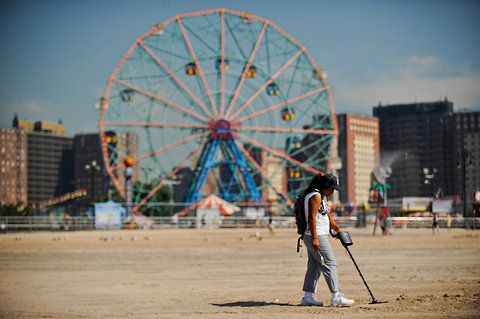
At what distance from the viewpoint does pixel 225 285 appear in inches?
637

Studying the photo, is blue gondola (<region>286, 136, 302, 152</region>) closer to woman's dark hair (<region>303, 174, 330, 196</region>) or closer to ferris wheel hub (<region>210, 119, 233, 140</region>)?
ferris wheel hub (<region>210, 119, 233, 140</region>)

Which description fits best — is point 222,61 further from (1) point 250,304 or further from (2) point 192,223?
(1) point 250,304

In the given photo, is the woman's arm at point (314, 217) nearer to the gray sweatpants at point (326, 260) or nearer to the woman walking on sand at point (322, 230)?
the woman walking on sand at point (322, 230)

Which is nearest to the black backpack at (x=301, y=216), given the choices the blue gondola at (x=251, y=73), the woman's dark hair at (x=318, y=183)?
the woman's dark hair at (x=318, y=183)

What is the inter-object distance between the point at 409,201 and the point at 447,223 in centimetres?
3527

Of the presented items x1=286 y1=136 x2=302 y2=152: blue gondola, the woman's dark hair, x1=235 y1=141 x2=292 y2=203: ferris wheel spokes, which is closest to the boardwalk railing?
x1=235 y1=141 x2=292 y2=203: ferris wheel spokes

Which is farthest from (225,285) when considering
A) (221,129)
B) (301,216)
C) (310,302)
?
(221,129)

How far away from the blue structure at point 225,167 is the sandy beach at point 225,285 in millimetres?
42174

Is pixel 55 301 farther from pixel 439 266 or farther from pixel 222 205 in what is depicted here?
pixel 222 205

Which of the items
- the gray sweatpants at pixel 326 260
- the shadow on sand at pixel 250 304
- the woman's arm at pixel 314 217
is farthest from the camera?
the shadow on sand at pixel 250 304

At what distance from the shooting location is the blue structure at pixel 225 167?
230 feet

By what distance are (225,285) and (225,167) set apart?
58103 millimetres

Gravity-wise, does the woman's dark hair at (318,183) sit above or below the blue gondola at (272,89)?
below

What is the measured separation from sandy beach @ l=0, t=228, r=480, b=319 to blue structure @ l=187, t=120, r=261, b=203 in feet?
138
